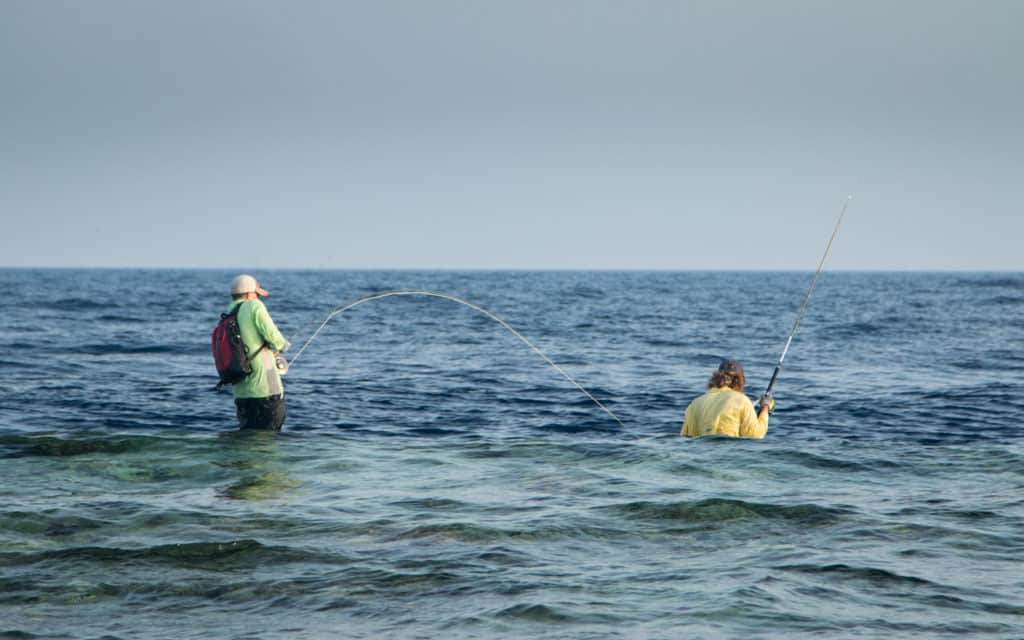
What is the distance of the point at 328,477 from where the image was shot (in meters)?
10.2

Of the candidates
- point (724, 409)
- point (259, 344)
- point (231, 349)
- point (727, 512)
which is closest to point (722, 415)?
point (724, 409)

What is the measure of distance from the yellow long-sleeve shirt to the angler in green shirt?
417cm

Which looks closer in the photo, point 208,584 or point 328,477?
point 208,584

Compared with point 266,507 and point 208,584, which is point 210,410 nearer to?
point 266,507

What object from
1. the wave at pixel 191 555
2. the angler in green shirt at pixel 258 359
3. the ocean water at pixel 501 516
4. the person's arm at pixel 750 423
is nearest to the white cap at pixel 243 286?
the angler in green shirt at pixel 258 359

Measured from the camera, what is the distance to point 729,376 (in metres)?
10.7

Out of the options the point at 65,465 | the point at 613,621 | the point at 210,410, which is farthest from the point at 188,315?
the point at 613,621

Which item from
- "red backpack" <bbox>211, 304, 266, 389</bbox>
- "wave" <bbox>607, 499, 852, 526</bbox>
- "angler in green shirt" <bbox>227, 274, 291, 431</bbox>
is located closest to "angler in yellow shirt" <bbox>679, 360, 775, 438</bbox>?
"wave" <bbox>607, 499, 852, 526</bbox>

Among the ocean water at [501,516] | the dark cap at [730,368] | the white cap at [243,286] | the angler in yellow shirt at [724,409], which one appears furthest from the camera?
the white cap at [243,286]

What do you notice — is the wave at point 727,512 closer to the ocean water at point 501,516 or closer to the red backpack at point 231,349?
the ocean water at point 501,516

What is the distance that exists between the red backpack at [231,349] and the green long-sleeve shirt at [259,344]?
49 millimetres

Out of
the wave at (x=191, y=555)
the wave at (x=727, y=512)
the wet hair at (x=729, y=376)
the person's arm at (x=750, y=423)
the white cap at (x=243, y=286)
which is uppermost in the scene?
the white cap at (x=243, y=286)

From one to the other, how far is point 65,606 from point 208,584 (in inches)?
33.3

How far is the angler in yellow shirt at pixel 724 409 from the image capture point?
10.7 m
